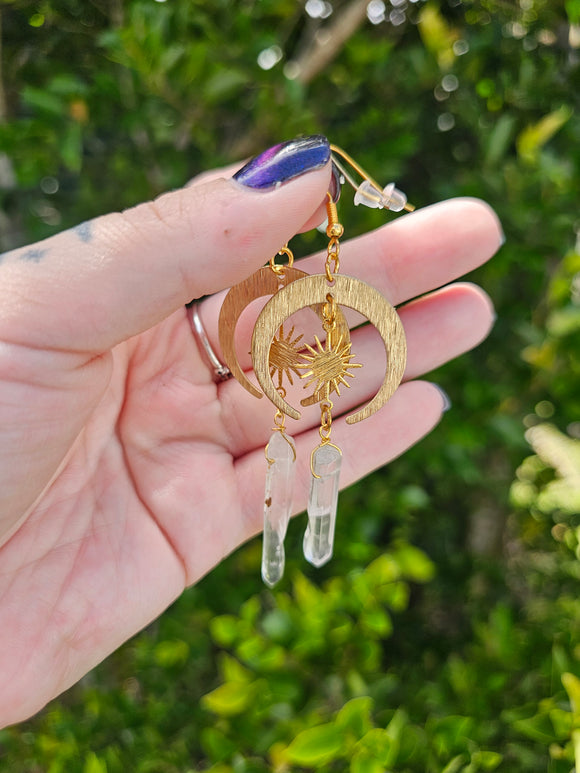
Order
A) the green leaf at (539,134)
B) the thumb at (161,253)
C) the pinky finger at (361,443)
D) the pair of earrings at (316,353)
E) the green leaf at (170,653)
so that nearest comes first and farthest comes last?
the thumb at (161,253)
the pair of earrings at (316,353)
the pinky finger at (361,443)
the green leaf at (539,134)
the green leaf at (170,653)

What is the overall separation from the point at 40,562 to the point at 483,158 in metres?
1.25

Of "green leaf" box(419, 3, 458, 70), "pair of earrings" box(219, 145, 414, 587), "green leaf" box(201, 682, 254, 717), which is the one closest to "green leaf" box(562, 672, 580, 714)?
"pair of earrings" box(219, 145, 414, 587)

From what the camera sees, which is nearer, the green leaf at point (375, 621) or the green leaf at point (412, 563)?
the green leaf at point (375, 621)

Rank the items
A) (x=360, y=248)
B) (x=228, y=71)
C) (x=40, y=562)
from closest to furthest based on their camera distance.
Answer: (x=40, y=562) < (x=360, y=248) < (x=228, y=71)

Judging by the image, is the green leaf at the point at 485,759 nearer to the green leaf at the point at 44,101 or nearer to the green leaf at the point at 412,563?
the green leaf at the point at 412,563

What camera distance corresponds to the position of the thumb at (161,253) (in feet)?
3.17

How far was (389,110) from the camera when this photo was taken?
1707 millimetres

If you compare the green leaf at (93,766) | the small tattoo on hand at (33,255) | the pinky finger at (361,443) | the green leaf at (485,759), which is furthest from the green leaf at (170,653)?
the small tattoo on hand at (33,255)

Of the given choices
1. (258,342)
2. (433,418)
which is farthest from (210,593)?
(258,342)

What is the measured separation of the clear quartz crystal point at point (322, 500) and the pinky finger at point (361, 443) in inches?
7.8

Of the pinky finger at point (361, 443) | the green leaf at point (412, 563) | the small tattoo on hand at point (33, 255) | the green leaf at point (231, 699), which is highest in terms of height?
the small tattoo on hand at point (33, 255)

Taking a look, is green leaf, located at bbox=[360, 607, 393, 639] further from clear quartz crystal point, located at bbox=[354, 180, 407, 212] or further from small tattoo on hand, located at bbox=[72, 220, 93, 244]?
small tattoo on hand, located at bbox=[72, 220, 93, 244]

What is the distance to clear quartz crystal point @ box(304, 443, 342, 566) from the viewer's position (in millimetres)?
1147

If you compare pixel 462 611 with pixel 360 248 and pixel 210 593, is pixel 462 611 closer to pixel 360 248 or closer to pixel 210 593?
pixel 210 593
